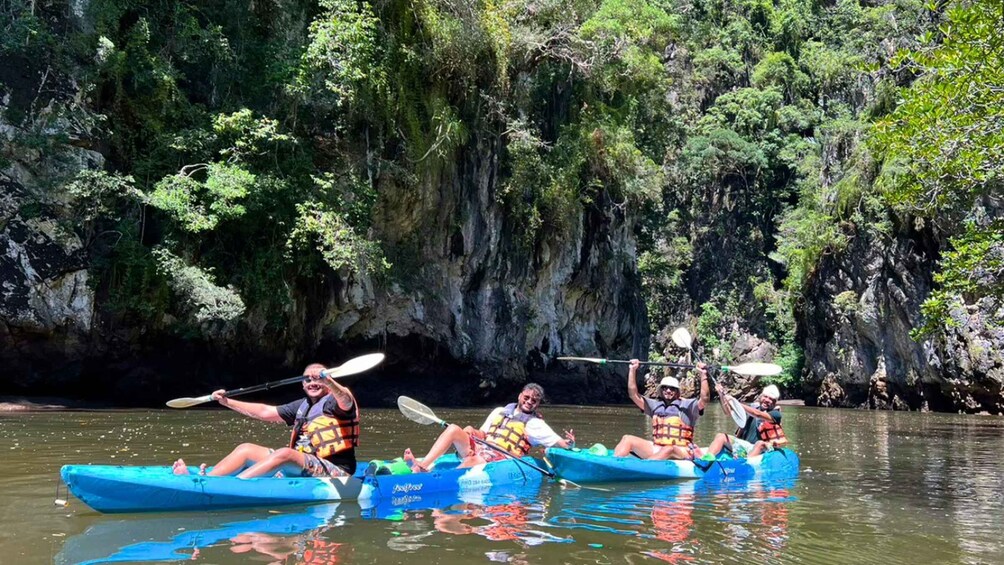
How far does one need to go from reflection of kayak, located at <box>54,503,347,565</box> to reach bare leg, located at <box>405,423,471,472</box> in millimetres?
1062

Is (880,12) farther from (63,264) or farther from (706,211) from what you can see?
(63,264)

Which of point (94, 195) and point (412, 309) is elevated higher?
point (94, 195)

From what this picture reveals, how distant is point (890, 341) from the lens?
2688 cm

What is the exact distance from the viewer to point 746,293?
124 feet

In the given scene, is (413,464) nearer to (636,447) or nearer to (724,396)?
(636,447)

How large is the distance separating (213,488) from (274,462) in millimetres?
518

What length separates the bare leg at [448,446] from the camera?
751 centimetres

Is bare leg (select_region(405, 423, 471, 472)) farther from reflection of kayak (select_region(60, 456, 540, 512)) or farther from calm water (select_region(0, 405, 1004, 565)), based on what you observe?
calm water (select_region(0, 405, 1004, 565))

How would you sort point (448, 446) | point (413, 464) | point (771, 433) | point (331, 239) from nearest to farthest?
point (413, 464), point (448, 446), point (771, 433), point (331, 239)

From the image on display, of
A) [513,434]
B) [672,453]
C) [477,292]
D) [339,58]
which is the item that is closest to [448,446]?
[513,434]

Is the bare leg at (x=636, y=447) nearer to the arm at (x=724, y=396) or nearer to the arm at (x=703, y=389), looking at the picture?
the arm at (x=703, y=389)

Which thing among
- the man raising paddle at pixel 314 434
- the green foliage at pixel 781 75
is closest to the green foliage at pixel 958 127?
the man raising paddle at pixel 314 434

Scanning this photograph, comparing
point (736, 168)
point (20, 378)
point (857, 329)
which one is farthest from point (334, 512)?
point (736, 168)

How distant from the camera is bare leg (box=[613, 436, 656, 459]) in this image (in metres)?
9.12
